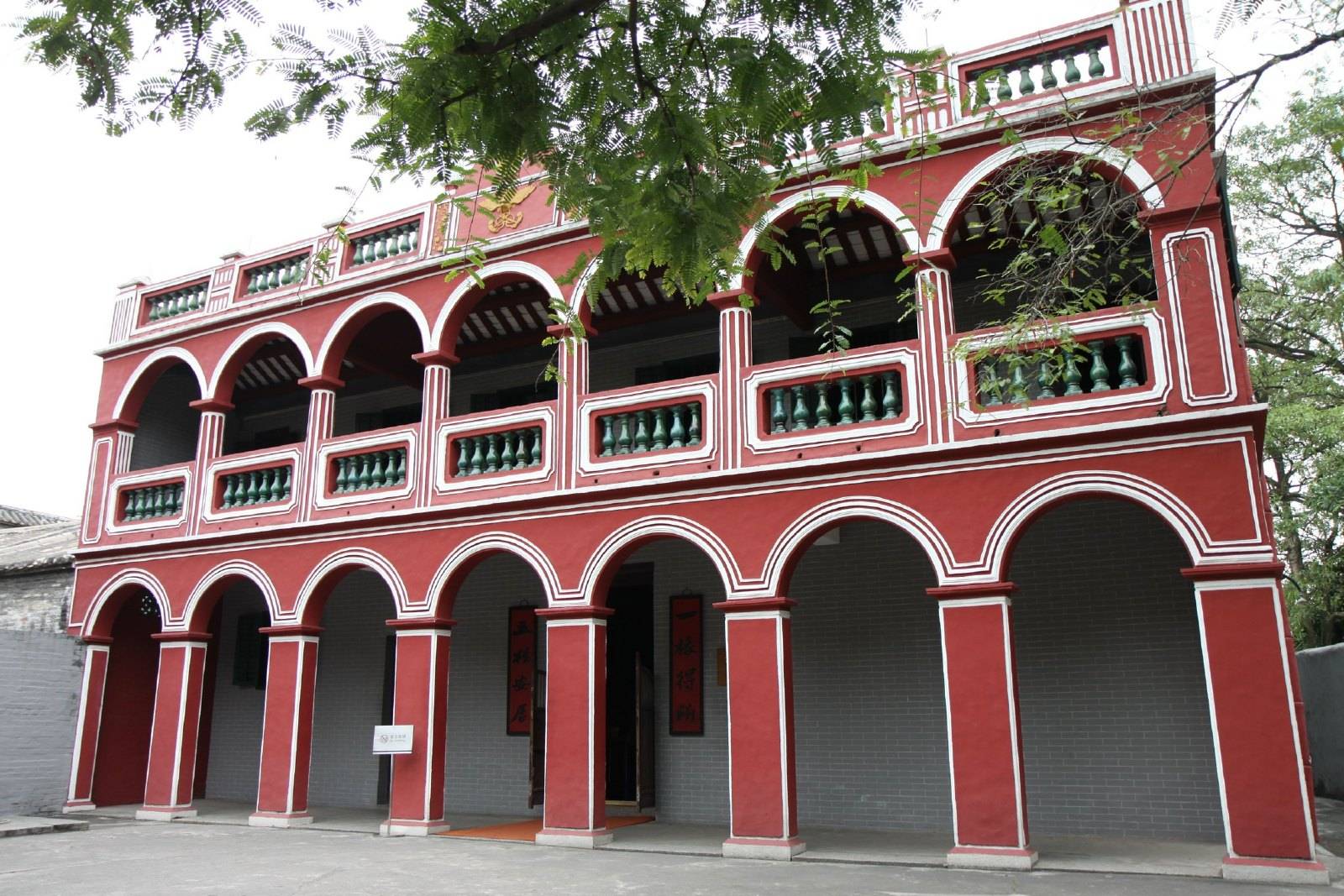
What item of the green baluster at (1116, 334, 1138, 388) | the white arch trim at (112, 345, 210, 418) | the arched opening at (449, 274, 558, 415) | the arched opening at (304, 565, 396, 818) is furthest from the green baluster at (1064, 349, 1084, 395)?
the white arch trim at (112, 345, 210, 418)

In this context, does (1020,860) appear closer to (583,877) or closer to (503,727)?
(583,877)

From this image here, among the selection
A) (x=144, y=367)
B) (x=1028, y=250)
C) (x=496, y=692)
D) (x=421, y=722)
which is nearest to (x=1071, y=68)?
(x=1028, y=250)

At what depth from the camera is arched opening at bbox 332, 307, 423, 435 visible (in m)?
12.3

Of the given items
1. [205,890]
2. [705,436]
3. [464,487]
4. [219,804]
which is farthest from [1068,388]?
[219,804]

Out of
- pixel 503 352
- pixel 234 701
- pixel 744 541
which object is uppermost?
pixel 503 352

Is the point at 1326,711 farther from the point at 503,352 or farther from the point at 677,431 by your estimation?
the point at 503,352

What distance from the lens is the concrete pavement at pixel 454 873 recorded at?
21.9ft

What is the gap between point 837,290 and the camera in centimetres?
1073

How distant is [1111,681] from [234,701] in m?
10.4

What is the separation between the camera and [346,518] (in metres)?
10.7

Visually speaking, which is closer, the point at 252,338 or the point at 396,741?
the point at 396,741

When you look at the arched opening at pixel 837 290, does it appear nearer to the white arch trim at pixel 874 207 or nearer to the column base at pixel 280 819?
the white arch trim at pixel 874 207

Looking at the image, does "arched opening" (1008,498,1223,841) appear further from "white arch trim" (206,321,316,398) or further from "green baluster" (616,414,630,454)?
"white arch trim" (206,321,316,398)

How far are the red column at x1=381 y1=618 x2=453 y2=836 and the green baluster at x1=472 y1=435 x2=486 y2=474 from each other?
1431 millimetres
